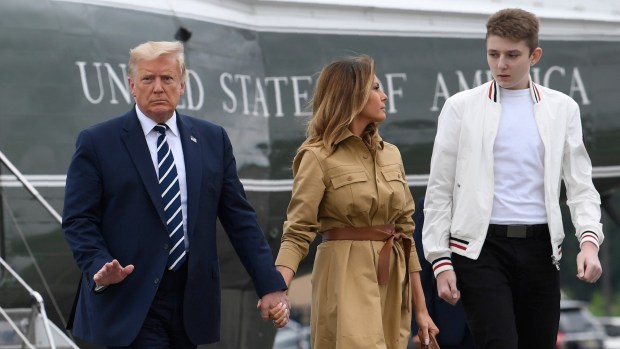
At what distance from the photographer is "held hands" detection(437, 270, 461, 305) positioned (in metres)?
5.78

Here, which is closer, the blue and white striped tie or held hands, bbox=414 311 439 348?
the blue and white striped tie

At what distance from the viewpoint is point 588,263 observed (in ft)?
18.8

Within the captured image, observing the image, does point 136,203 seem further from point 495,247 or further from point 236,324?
point 236,324

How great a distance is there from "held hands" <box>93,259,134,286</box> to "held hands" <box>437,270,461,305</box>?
1.49m

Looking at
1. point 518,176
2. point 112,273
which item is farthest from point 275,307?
point 518,176

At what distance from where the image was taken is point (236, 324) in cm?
970

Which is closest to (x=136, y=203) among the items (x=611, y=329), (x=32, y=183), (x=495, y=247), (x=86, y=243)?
(x=86, y=243)

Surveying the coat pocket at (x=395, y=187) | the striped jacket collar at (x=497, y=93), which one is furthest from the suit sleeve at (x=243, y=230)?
the striped jacket collar at (x=497, y=93)

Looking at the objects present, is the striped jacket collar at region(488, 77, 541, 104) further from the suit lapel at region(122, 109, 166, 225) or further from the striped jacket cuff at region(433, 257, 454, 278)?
the suit lapel at region(122, 109, 166, 225)

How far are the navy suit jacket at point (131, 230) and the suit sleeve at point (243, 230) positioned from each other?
18 mm

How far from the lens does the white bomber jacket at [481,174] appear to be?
5.84 metres


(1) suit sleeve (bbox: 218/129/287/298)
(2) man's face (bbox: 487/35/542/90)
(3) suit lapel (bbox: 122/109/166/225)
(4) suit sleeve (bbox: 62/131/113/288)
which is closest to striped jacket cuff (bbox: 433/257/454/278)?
(1) suit sleeve (bbox: 218/129/287/298)

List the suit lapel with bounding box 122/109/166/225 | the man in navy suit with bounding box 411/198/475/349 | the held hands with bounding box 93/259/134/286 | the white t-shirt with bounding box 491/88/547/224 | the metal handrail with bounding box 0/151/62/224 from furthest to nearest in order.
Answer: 1. the metal handrail with bounding box 0/151/62/224
2. the man in navy suit with bounding box 411/198/475/349
3. the white t-shirt with bounding box 491/88/547/224
4. the suit lapel with bounding box 122/109/166/225
5. the held hands with bounding box 93/259/134/286

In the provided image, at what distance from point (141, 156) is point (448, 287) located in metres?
1.48
